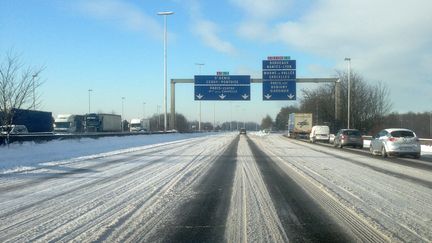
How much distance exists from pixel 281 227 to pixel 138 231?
85.9 inches

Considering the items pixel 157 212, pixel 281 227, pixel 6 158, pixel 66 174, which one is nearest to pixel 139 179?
pixel 66 174

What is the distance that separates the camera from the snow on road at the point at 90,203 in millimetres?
7059

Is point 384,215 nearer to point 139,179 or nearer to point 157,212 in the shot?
point 157,212

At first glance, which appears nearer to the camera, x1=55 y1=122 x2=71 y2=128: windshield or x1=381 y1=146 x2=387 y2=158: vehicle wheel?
x1=381 y1=146 x2=387 y2=158: vehicle wheel

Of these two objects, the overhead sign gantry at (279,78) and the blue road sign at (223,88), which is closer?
the overhead sign gantry at (279,78)

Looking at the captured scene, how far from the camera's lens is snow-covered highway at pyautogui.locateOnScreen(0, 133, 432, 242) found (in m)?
6.99

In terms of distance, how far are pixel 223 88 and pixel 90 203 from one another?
44.0m

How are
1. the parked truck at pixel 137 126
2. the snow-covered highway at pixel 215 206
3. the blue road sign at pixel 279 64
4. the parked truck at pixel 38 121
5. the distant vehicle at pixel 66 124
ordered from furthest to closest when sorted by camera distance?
the parked truck at pixel 137 126, the distant vehicle at pixel 66 124, the blue road sign at pixel 279 64, the parked truck at pixel 38 121, the snow-covered highway at pixel 215 206

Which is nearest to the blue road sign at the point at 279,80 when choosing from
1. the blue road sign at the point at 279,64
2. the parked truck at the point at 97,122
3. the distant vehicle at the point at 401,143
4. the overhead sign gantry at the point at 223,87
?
the blue road sign at the point at 279,64

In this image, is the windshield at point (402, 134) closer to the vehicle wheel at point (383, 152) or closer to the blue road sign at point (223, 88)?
the vehicle wheel at point (383, 152)

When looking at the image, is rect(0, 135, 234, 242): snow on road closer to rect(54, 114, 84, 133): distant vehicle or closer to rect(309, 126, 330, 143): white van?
rect(309, 126, 330, 143): white van

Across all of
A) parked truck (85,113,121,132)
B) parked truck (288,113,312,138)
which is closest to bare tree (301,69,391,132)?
parked truck (288,113,312,138)

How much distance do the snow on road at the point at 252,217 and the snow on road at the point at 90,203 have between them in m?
1.12

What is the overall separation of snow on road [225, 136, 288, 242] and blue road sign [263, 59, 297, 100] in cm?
3974
